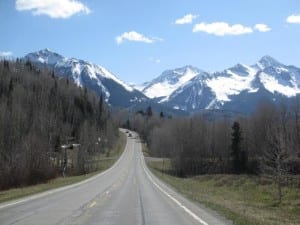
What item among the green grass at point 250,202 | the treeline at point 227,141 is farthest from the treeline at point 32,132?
the treeline at point 227,141

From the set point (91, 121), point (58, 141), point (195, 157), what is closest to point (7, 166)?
point (58, 141)

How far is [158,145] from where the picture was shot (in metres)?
167

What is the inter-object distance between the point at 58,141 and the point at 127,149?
60808 millimetres

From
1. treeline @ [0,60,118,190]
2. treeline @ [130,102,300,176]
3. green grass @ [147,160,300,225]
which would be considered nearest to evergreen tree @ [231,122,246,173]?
treeline @ [130,102,300,176]

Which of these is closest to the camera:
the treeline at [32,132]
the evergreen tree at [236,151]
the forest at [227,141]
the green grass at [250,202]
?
the green grass at [250,202]

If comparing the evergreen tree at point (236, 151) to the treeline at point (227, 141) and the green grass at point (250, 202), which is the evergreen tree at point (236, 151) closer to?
the treeline at point (227, 141)

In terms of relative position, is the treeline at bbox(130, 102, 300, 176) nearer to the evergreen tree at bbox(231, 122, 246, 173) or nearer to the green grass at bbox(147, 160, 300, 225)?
Result: the evergreen tree at bbox(231, 122, 246, 173)

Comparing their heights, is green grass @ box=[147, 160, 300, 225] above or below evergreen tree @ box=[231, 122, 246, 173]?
below

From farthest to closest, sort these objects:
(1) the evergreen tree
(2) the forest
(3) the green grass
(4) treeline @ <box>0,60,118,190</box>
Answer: (1) the evergreen tree, (2) the forest, (4) treeline @ <box>0,60,118,190</box>, (3) the green grass

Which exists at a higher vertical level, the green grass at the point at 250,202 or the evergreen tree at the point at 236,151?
the evergreen tree at the point at 236,151

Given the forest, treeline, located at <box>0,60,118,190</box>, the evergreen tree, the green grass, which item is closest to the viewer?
the green grass

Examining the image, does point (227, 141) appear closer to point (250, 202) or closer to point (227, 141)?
point (227, 141)

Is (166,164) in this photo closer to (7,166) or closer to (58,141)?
(58,141)

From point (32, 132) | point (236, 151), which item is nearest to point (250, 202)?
point (32, 132)
